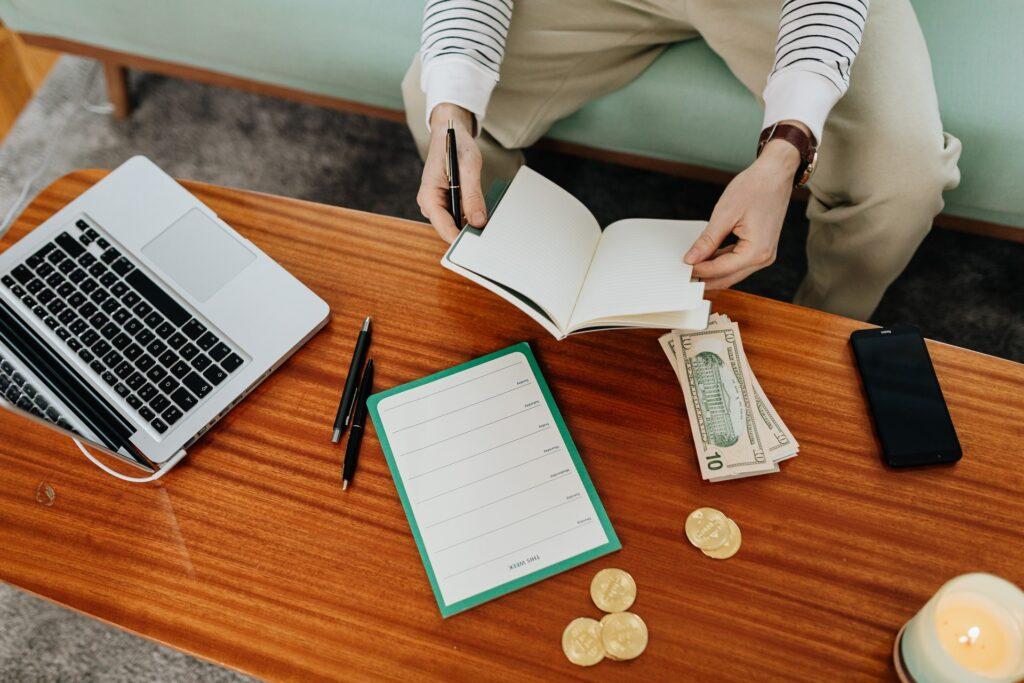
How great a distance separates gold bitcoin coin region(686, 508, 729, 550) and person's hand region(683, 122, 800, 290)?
25 cm

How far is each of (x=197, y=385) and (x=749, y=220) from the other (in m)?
0.61

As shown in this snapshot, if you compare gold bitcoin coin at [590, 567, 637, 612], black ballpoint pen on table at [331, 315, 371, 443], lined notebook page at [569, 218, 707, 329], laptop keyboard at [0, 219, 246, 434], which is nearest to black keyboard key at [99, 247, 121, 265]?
laptop keyboard at [0, 219, 246, 434]

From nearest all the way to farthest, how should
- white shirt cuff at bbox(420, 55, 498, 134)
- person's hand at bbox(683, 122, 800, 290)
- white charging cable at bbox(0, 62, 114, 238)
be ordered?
person's hand at bbox(683, 122, 800, 290) < white shirt cuff at bbox(420, 55, 498, 134) < white charging cable at bbox(0, 62, 114, 238)

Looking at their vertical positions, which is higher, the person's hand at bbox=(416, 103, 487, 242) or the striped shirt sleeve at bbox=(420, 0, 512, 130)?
the striped shirt sleeve at bbox=(420, 0, 512, 130)

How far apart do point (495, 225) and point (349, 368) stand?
0.22m

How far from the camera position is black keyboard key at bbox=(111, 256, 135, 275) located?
79 centimetres

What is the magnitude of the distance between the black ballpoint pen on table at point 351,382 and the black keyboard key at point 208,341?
145 millimetres

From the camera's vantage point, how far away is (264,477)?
0.71 meters

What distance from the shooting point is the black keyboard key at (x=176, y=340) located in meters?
0.75

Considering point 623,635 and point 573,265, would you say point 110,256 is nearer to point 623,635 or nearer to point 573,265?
point 573,265

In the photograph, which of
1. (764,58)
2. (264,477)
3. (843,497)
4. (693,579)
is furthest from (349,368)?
(764,58)

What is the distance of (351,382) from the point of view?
2.43ft

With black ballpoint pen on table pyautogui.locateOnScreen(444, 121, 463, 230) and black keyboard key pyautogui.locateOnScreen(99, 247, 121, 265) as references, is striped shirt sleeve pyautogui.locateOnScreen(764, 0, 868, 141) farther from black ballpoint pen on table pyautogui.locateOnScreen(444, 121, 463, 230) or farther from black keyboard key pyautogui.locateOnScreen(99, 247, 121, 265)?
black keyboard key pyautogui.locateOnScreen(99, 247, 121, 265)

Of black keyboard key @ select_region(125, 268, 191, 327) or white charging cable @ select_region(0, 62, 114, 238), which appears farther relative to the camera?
white charging cable @ select_region(0, 62, 114, 238)
